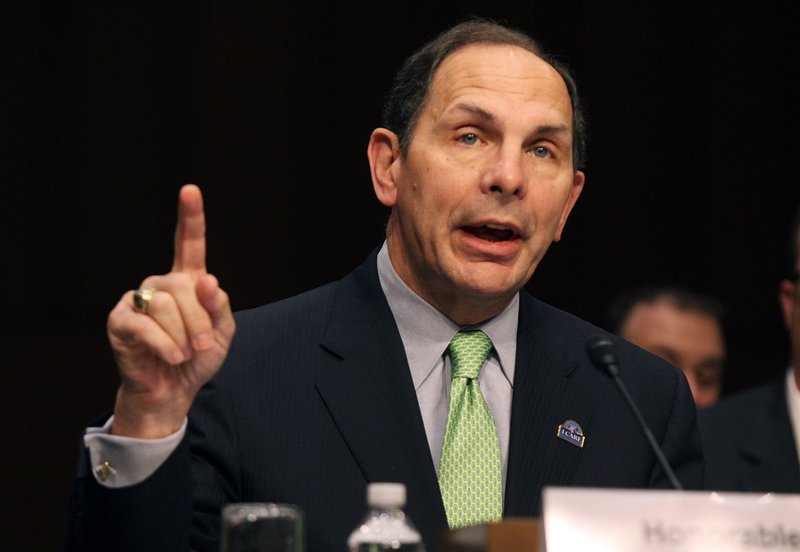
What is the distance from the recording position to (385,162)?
2.48m

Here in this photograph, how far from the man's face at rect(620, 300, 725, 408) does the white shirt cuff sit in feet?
8.86

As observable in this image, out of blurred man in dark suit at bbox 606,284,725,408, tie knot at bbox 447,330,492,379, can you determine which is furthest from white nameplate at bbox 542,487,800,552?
blurred man in dark suit at bbox 606,284,725,408

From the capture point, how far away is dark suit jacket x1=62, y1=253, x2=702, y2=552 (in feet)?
6.72

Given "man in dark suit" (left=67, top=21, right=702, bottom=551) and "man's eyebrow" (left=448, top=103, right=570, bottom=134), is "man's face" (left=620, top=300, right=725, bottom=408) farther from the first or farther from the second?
"man's eyebrow" (left=448, top=103, right=570, bottom=134)

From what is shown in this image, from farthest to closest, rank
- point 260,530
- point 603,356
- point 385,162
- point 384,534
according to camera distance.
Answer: point 385,162 < point 603,356 < point 384,534 < point 260,530

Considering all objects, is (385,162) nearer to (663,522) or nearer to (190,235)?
(190,235)

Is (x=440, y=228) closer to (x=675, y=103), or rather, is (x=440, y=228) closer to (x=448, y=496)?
(x=448, y=496)

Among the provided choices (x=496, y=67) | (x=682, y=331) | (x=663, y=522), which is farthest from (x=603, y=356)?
(x=682, y=331)

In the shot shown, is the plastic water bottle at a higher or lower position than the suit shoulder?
lower

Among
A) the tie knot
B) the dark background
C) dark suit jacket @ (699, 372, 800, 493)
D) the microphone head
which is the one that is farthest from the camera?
the dark background

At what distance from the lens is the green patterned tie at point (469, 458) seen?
81.2 inches

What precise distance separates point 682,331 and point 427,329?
6.67 ft

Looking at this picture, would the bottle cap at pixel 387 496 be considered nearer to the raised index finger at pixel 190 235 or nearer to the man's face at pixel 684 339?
the raised index finger at pixel 190 235

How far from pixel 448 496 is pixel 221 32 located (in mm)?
2509
